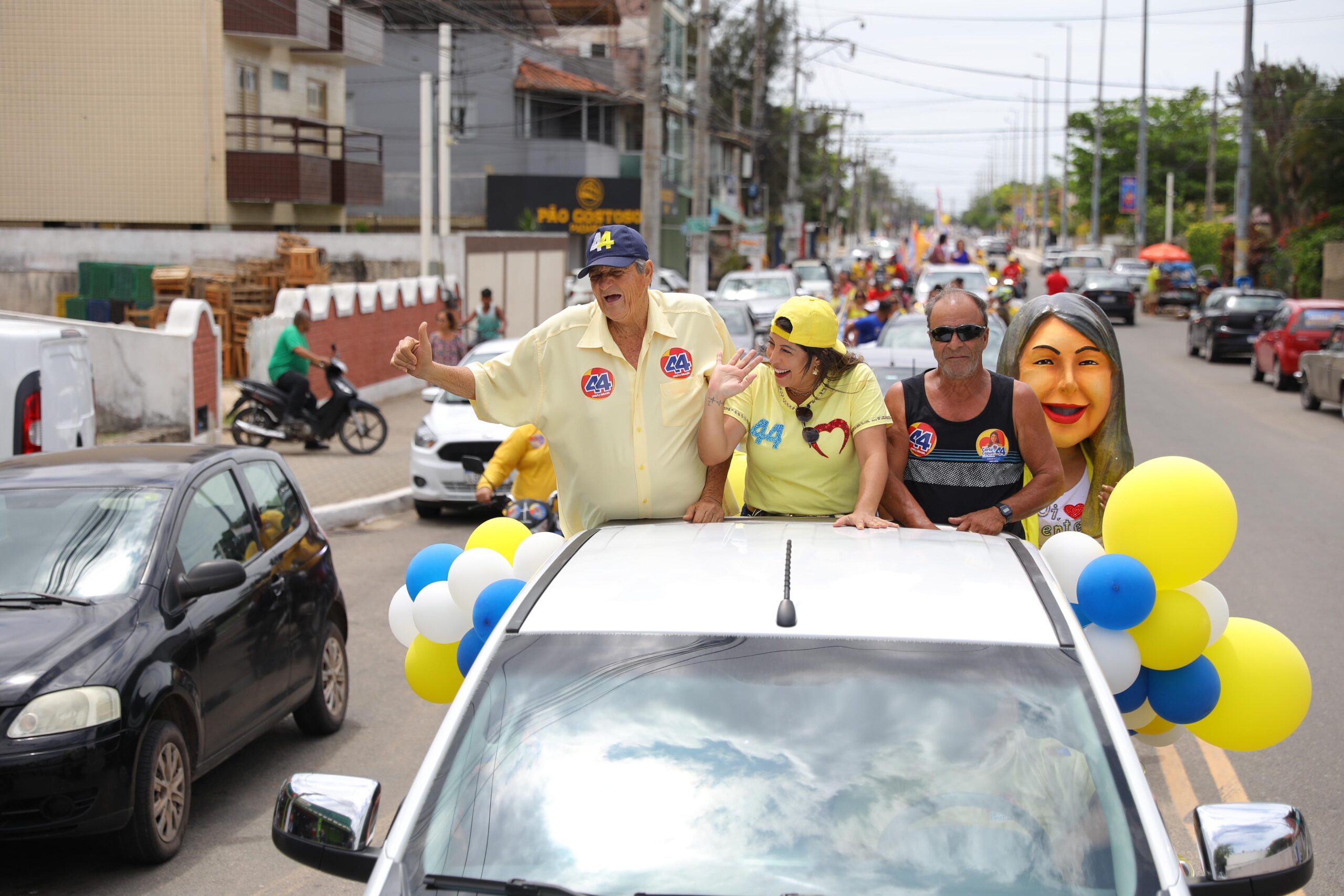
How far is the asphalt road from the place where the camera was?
17.5ft

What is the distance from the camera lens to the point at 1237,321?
31.2 meters

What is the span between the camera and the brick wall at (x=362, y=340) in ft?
65.5

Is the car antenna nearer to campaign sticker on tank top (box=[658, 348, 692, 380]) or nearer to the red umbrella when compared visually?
campaign sticker on tank top (box=[658, 348, 692, 380])

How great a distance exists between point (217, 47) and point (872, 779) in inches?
1175

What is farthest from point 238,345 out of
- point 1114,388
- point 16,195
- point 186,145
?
point 1114,388

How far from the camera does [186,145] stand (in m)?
29.4

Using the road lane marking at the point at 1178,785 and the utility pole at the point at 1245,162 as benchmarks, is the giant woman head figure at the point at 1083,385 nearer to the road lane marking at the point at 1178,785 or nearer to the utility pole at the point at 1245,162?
the road lane marking at the point at 1178,785

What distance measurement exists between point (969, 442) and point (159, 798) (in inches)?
135

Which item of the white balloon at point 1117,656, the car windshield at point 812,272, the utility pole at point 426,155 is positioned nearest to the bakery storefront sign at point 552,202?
the car windshield at point 812,272

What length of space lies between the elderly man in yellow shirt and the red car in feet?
72.5

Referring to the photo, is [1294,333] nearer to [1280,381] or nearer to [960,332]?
[1280,381]

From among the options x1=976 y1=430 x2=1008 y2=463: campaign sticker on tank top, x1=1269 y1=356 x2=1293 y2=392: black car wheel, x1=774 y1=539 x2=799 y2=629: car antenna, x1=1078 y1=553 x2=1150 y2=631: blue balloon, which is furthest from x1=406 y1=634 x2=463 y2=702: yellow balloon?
x1=1269 y1=356 x2=1293 y2=392: black car wheel

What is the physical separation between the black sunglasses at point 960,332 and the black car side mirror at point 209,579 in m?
3.21

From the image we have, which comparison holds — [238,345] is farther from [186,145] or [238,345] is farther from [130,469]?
[130,469]
